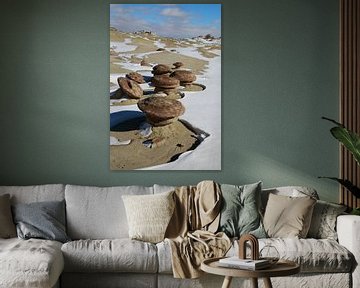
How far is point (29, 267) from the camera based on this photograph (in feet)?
16.6

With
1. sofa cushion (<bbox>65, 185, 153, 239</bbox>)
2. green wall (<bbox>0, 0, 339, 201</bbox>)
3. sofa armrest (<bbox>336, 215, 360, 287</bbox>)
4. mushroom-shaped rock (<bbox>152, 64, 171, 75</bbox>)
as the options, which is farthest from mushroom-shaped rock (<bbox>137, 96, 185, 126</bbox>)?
sofa armrest (<bbox>336, 215, 360, 287</bbox>)

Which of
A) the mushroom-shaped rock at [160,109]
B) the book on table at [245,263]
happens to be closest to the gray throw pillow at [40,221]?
the mushroom-shaped rock at [160,109]

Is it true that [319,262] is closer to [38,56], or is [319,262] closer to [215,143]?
[215,143]

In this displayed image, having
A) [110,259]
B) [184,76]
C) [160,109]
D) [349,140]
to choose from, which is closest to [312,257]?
[349,140]

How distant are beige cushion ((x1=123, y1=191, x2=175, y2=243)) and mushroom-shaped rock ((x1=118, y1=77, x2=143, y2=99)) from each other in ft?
3.24

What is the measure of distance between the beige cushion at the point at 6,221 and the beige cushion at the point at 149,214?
92 cm

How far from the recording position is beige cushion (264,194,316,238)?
242 inches

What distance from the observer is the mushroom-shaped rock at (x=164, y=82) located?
687 centimetres

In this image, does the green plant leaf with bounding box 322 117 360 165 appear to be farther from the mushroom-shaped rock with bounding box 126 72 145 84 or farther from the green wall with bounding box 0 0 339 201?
the mushroom-shaped rock with bounding box 126 72 145 84

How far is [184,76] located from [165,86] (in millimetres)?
193

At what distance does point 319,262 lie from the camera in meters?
5.69

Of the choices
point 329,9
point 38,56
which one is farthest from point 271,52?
point 38,56

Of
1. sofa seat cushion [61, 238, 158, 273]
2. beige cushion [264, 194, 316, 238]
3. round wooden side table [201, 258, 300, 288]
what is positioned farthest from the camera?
beige cushion [264, 194, 316, 238]

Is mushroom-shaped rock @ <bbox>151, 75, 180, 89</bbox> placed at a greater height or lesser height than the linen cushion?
greater
